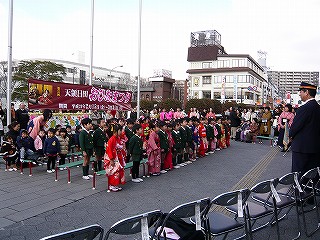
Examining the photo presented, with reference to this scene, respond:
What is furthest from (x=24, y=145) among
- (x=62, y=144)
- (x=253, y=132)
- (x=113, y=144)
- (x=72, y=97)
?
(x=253, y=132)

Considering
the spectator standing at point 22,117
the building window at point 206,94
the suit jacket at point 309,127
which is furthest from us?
the building window at point 206,94

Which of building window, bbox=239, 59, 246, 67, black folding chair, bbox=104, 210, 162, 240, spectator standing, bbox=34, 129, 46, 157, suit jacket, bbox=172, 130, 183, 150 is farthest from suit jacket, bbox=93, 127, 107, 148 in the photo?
building window, bbox=239, 59, 246, 67

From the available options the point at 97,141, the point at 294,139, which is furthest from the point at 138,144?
the point at 294,139

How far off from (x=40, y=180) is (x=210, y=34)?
231 ft

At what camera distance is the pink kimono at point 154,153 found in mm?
8500

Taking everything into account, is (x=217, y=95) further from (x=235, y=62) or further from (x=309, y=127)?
(x=309, y=127)

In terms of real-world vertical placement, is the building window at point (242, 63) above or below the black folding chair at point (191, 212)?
above

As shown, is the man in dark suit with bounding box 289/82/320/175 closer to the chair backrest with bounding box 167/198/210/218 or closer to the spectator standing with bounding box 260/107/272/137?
the chair backrest with bounding box 167/198/210/218

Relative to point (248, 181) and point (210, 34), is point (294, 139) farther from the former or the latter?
point (210, 34)

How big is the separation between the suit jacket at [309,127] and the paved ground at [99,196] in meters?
1.28

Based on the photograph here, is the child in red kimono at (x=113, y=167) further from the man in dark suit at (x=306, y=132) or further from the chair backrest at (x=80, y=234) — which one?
the chair backrest at (x=80, y=234)

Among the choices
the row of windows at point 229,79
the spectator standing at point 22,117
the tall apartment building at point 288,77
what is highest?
the tall apartment building at point 288,77

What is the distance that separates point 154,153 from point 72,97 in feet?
18.6

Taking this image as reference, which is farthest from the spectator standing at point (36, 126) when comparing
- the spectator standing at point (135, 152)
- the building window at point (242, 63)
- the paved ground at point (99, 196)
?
the building window at point (242, 63)
